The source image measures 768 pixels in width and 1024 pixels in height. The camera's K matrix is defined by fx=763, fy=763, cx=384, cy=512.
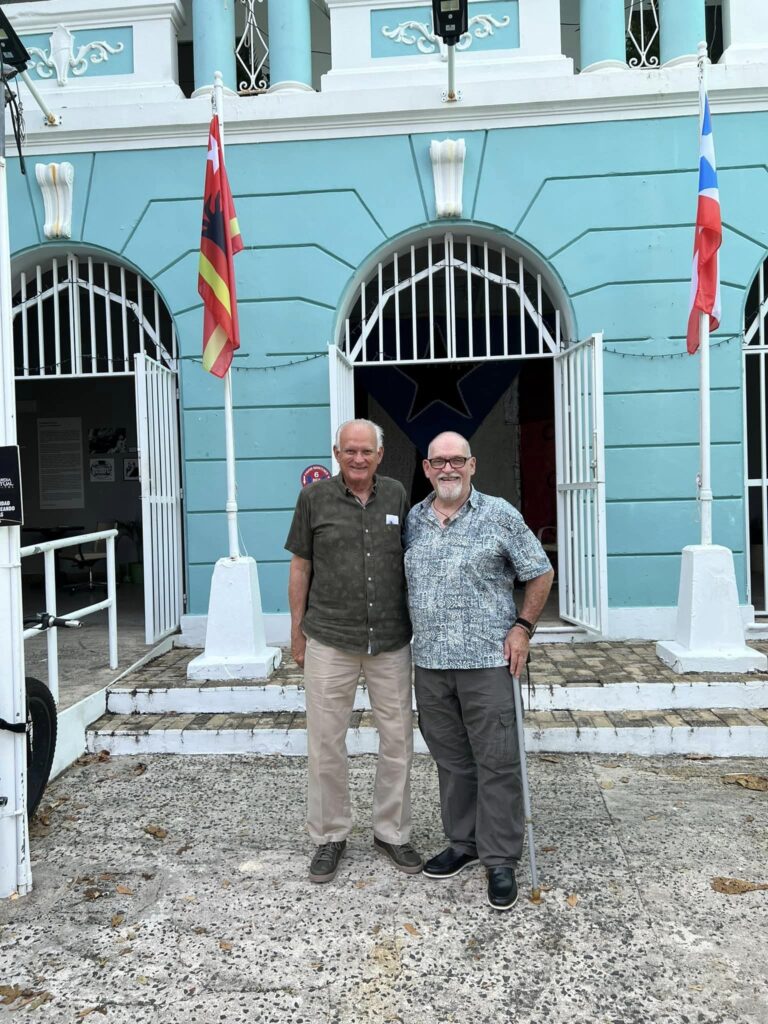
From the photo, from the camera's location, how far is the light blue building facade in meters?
5.83

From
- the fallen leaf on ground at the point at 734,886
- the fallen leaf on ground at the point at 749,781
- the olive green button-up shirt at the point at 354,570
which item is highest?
the olive green button-up shirt at the point at 354,570

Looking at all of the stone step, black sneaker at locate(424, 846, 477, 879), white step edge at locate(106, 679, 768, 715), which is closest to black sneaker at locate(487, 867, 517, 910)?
black sneaker at locate(424, 846, 477, 879)

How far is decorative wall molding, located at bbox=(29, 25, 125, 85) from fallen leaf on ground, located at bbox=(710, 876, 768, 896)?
23.0 feet

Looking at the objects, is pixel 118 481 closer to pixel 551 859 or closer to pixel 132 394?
pixel 132 394

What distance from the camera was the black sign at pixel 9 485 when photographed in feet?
9.50

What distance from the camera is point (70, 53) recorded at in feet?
20.4

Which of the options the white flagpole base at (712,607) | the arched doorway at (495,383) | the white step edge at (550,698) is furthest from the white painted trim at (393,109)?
the white step edge at (550,698)

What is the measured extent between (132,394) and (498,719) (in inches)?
372

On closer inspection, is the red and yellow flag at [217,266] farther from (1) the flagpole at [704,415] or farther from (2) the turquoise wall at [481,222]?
(1) the flagpole at [704,415]

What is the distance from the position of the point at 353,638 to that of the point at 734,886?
1.74 meters

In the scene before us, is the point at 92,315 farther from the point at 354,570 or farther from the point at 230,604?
the point at 354,570

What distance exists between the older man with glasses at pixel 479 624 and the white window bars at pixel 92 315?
4.02 m

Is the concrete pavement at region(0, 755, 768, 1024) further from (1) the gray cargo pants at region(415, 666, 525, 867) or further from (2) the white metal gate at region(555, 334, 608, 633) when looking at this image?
(2) the white metal gate at region(555, 334, 608, 633)

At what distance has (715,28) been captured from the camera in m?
6.60
